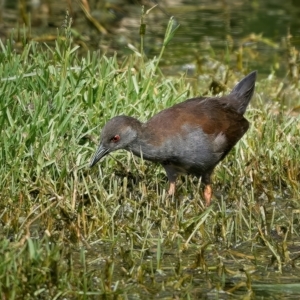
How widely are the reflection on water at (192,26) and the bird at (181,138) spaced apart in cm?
283

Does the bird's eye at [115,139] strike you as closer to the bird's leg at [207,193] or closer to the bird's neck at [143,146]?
the bird's neck at [143,146]

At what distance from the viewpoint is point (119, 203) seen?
645 centimetres

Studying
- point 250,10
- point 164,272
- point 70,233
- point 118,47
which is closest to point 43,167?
point 70,233

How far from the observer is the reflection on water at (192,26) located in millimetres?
10656

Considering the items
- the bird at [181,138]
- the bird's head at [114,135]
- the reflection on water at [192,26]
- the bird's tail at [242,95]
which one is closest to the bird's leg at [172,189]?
the bird at [181,138]

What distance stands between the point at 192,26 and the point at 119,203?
5.88 metres

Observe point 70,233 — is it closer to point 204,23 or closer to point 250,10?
point 204,23

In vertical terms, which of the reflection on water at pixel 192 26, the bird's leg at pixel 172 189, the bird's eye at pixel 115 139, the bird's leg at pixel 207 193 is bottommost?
the reflection on water at pixel 192 26

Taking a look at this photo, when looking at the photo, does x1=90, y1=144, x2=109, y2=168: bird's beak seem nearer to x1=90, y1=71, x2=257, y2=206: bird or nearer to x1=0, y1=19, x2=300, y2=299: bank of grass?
x1=90, y1=71, x2=257, y2=206: bird

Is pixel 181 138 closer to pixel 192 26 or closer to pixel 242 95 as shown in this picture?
pixel 242 95

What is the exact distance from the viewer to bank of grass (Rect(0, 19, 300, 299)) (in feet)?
16.4

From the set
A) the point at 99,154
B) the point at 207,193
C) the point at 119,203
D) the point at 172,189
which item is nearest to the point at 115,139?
the point at 99,154

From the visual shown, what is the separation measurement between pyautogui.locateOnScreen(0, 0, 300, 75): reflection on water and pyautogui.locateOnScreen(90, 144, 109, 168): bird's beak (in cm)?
339

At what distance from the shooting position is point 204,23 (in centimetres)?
1228
